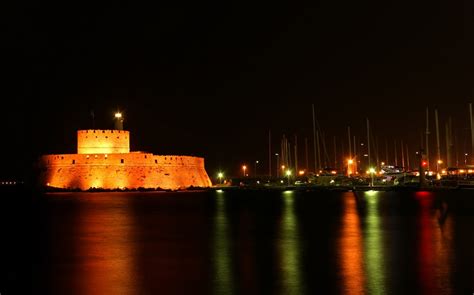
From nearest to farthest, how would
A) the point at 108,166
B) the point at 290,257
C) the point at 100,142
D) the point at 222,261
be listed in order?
the point at 222,261 < the point at 290,257 < the point at 108,166 < the point at 100,142

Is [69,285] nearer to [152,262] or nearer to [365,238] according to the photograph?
[152,262]

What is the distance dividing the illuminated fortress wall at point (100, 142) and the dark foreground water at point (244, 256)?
19.6 meters

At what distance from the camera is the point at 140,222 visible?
14.6 m

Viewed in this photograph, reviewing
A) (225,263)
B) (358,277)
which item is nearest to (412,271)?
(358,277)

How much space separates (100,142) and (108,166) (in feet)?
5.90

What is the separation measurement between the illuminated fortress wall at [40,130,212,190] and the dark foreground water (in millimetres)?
18376

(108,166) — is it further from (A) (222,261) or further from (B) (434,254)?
(B) (434,254)

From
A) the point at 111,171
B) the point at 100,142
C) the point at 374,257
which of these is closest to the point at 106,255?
the point at 374,257

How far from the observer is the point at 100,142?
114ft

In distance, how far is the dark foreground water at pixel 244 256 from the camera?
6.43 meters

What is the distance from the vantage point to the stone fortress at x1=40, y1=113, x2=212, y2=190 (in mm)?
33438

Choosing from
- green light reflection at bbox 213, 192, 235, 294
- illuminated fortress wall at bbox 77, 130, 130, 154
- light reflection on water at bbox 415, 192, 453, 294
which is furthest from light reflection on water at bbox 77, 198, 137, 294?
illuminated fortress wall at bbox 77, 130, 130, 154

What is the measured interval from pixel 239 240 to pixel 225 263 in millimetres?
2676

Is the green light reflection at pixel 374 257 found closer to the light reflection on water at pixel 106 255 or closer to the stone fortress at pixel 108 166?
the light reflection on water at pixel 106 255
